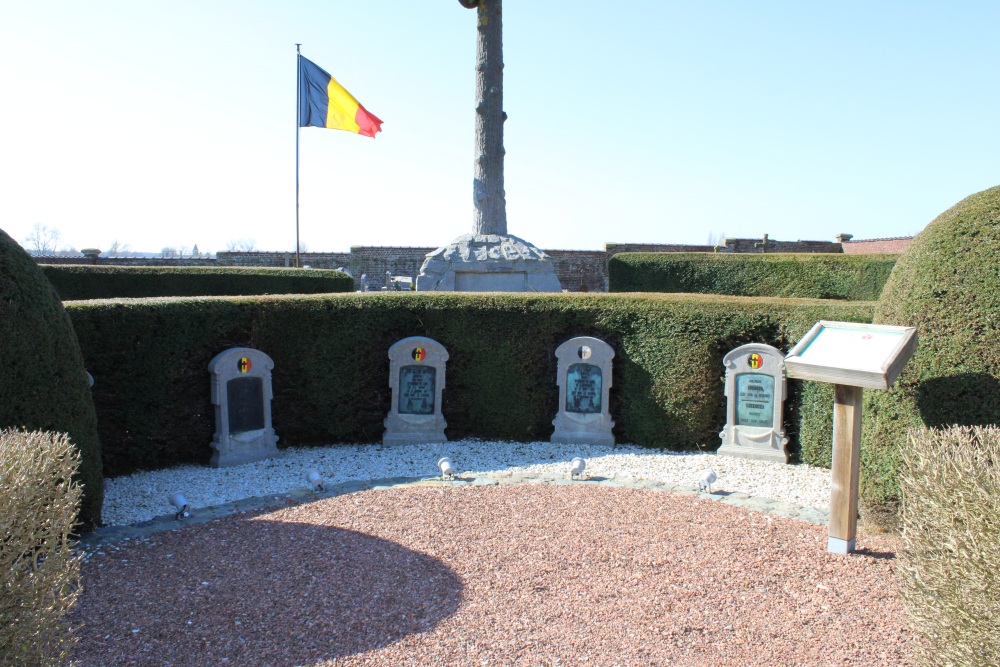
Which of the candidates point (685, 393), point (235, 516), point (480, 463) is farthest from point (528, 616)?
point (685, 393)

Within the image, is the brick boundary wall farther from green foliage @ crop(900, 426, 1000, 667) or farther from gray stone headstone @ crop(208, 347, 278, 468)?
green foliage @ crop(900, 426, 1000, 667)

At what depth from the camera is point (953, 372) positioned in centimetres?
467

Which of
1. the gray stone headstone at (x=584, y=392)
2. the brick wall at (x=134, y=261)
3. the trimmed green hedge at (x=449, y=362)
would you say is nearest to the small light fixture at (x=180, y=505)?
the trimmed green hedge at (x=449, y=362)

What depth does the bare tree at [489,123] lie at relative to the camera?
1516 centimetres

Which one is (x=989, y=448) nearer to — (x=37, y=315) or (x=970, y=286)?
(x=970, y=286)

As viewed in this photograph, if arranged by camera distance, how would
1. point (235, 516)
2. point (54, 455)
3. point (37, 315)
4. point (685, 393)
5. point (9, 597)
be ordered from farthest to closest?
point (685, 393)
point (235, 516)
point (37, 315)
point (54, 455)
point (9, 597)

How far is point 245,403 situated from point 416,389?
1.83 metres

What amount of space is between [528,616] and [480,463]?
3493mm

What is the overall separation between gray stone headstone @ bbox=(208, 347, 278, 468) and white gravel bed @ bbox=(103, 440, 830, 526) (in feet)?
0.54

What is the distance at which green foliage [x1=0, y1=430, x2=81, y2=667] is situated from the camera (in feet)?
8.30

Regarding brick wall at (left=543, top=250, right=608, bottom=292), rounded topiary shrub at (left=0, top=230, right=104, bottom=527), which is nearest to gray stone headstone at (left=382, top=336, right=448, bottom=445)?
rounded topiary shrub at (left=0, top=230, right=104, bottom=527)

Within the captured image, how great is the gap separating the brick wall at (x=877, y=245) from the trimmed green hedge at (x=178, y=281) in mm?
18706

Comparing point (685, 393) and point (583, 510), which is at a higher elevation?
point (685, 393)

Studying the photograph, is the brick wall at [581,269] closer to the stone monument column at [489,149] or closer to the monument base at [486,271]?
the stone monument column at [489,149]
